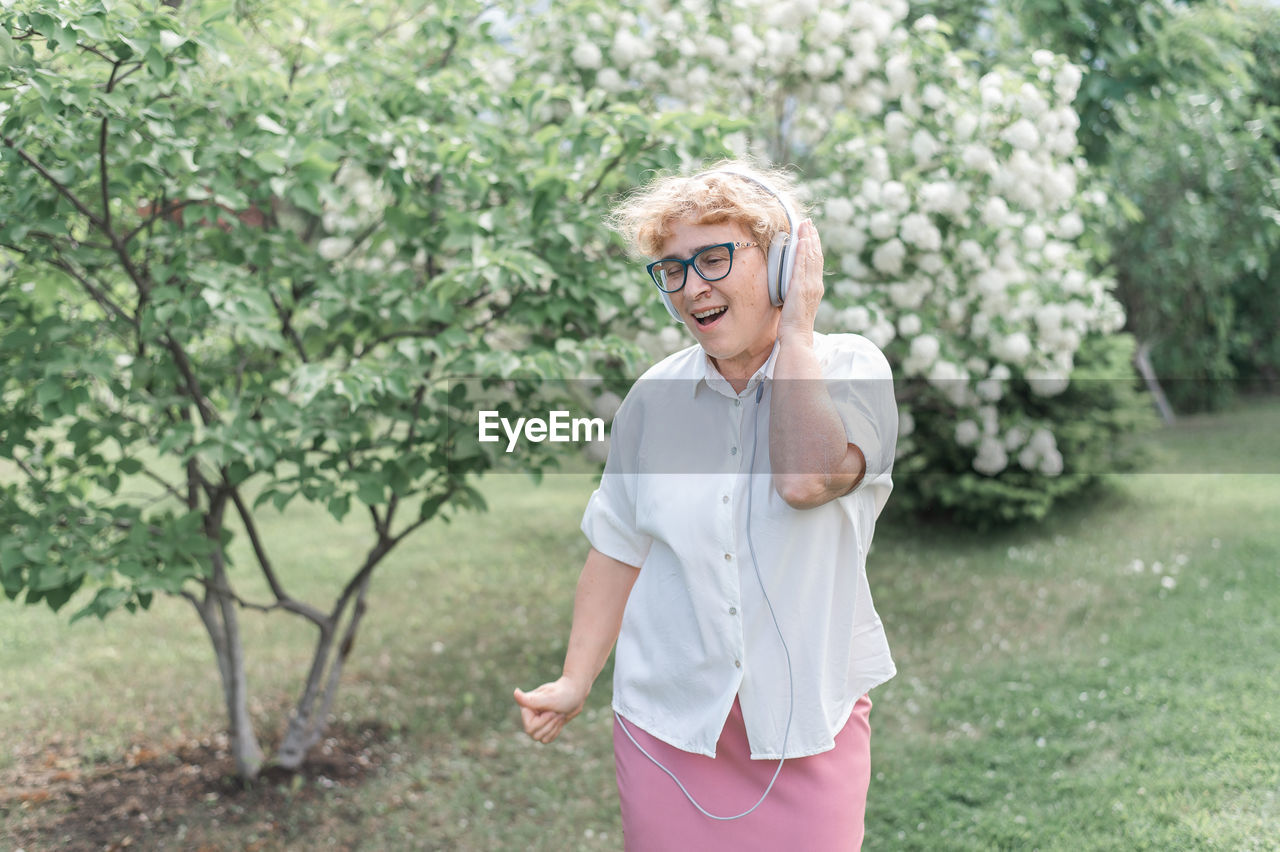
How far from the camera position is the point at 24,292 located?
3.36 metres

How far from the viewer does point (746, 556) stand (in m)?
1.63

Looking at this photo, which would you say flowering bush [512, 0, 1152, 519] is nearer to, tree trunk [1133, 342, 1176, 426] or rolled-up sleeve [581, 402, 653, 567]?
rolled-up sleeve [581, 402, 653, 567]

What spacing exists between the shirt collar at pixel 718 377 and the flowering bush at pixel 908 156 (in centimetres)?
210

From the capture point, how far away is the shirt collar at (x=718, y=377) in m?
1.68

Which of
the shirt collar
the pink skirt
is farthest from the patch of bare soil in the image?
the shirt collar

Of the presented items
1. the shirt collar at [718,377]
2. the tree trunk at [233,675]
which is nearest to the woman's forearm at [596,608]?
the shirt collar at [718,377]

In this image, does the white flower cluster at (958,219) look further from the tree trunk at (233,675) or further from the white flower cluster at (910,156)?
the tree trunk at (233,675)

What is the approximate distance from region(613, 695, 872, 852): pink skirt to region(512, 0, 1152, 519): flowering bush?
91.6 inches

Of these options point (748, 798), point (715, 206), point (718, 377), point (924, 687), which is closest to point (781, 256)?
point (715, 206)

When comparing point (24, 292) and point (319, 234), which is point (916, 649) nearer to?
point (319, 234)

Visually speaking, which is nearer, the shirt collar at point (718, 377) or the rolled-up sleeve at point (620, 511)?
the shirt collar at point (718, 377)

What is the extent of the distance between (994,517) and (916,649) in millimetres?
2278

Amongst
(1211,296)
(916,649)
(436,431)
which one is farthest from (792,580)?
(1211,296)
